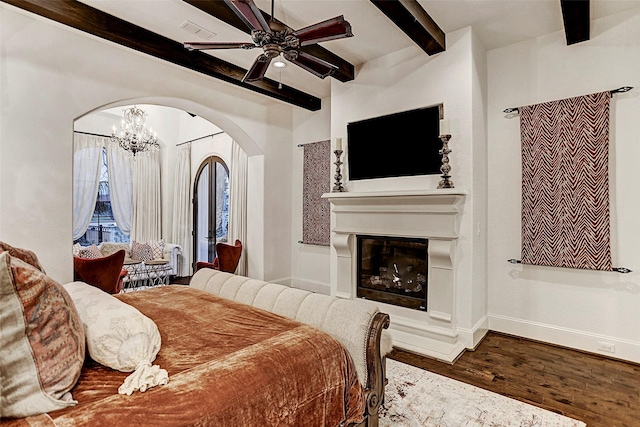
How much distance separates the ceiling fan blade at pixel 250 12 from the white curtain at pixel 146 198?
5.68m

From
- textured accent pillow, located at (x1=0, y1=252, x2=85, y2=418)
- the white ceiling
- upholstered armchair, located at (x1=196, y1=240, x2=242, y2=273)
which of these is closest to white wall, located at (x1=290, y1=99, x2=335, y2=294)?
upholstered armchair, located at (x1=196, y1=240, x2=242, y2=273)

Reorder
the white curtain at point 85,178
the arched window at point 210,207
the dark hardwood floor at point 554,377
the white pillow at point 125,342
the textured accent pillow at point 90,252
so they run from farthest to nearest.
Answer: the arched window at point 210,207 → the white curtain at point 85,178 → the textured accent pillow at point 90,252 → the dark hardwood floor at point 554,377 → the white pillow at point 125,342

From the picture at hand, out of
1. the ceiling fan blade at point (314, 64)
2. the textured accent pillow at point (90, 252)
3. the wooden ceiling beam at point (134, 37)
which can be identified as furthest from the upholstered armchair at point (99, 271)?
the ceiling fan blade at point (314, 64)

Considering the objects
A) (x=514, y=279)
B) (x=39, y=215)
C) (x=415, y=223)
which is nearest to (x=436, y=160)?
(x=415, y=223)

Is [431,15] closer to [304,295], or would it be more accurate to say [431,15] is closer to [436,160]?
[436,160]

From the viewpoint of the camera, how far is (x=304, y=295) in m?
2.21

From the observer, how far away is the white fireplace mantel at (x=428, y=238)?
131 inches

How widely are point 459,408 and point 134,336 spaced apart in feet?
6.86

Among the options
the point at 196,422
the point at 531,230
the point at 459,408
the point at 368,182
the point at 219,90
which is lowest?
the point at 459,408

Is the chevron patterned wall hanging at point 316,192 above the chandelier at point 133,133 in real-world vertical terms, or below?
below

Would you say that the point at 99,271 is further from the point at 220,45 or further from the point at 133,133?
the point at 133,133

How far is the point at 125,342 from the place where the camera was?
1.39 m

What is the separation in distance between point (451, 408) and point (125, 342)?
2069 mm

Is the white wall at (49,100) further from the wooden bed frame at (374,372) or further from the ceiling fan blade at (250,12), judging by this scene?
the wooden bed frame at (374,372)
